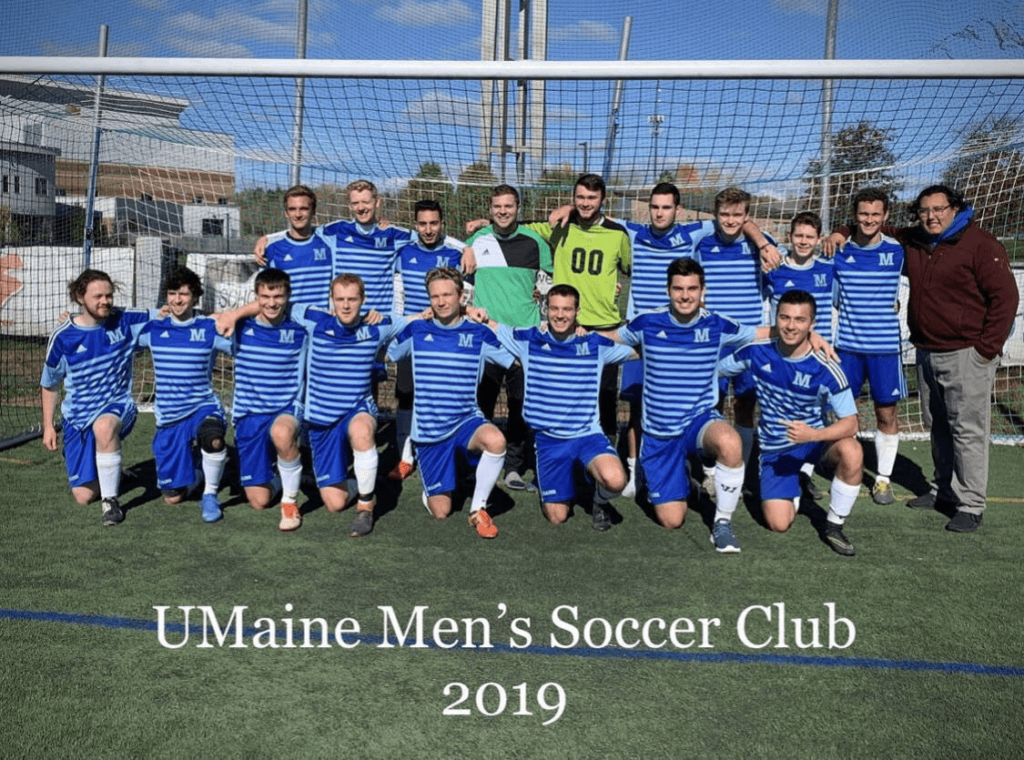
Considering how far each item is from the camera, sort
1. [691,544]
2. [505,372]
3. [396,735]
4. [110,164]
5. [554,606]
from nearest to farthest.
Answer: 1. [396,735]
2. [554,606]
3. [691,544]
4. [505,372]
5. [110,164]

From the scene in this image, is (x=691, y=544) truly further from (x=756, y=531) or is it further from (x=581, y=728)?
(x=581, y=728)

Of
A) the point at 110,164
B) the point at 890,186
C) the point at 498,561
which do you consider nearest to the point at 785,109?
the point at 890,186

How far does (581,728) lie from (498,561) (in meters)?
1.50

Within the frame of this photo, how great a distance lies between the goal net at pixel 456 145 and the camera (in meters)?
5.18

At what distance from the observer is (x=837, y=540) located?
4340 millimetres

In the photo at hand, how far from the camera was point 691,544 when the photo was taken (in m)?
4.43

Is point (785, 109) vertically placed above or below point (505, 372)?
above

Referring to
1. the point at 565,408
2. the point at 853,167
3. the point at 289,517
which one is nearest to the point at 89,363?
the point at 289,517

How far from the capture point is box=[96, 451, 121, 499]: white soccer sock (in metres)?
4.71

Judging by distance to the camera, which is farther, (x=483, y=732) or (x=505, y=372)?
(x=505, y=372)

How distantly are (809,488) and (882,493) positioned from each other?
1.44ft

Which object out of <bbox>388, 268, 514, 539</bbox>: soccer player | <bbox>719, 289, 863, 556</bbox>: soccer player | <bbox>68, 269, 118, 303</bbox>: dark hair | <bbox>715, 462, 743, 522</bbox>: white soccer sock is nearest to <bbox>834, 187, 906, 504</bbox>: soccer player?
<bbox>719, 289, 863, 556</bbox>: soccer player

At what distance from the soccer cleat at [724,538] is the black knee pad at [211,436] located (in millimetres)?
2786

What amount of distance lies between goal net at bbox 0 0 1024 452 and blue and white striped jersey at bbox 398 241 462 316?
0.90 metres
